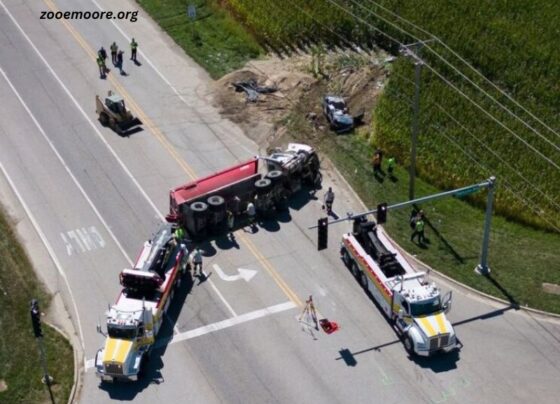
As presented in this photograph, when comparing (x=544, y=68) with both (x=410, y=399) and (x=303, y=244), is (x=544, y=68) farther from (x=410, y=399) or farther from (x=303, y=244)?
(x=410, y=399)

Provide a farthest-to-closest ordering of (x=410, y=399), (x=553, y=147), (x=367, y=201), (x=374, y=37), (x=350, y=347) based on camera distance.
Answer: (x=374, y=37) < (x=553, y=147) < (x=367, y=201) < (x=350, y=347) < (x=410, y=399)

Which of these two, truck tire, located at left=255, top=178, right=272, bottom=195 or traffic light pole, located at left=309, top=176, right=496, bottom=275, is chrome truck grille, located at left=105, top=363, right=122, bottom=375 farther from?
truck tire, located at left=255, top=178, right=272, bottom=195

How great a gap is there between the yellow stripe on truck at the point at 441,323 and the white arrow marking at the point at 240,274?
9.18m

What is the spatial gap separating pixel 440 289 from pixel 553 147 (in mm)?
13943

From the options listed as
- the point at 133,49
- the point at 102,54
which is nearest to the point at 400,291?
the point at 102,54

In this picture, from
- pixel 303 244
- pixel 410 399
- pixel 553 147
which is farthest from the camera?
pixel 553 147

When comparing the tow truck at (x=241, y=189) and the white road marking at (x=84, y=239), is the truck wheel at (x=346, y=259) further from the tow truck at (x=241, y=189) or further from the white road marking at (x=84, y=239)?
the white road marking at (x=84, y=239)

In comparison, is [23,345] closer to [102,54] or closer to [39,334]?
[39,334]

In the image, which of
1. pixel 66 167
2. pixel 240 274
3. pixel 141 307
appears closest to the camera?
pixel 141 307

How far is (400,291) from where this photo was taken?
39.9 metres

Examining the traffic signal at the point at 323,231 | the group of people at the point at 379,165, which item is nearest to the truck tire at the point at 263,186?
the group of people at the point at 379,165

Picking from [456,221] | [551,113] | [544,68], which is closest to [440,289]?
[456,221]

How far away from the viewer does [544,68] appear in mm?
59906

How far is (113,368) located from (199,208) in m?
10.7
